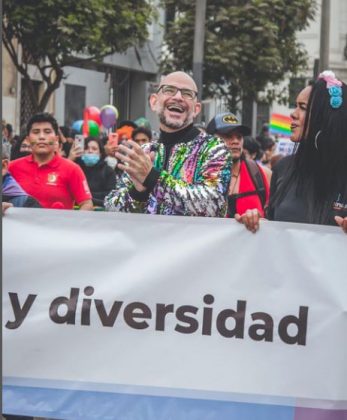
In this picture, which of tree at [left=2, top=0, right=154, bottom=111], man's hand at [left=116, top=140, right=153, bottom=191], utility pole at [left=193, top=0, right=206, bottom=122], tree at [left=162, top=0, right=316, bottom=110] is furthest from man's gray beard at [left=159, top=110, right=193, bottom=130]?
tree at [left=162, top=0, right=316, bottom=110]

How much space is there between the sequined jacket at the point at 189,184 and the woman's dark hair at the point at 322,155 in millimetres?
346

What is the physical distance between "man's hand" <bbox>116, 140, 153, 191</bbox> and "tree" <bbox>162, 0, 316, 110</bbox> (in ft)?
62.7

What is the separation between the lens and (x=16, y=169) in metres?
7.72

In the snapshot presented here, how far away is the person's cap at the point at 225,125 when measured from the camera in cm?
825

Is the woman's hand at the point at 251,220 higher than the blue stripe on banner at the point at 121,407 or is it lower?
higher

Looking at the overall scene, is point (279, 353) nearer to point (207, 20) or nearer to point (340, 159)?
point (340, 159)

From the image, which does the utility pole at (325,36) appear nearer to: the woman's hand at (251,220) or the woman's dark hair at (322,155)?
the woman's dark hair at (322,155)

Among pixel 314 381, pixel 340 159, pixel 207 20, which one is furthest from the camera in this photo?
pixel 207 20

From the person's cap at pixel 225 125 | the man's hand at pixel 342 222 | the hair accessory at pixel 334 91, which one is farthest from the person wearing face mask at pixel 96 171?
the man's hand at pixel 342 222

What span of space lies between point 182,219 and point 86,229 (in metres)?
0.40

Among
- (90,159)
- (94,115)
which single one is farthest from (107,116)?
(90,159)

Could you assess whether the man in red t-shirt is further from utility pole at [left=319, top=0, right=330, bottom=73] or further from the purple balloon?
the purple balloon

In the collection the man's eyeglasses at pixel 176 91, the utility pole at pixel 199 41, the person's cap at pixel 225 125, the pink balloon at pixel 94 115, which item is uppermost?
the utility pole at pixel 199 41

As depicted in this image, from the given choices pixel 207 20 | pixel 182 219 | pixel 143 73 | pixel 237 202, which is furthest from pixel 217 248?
pixel 143 73
